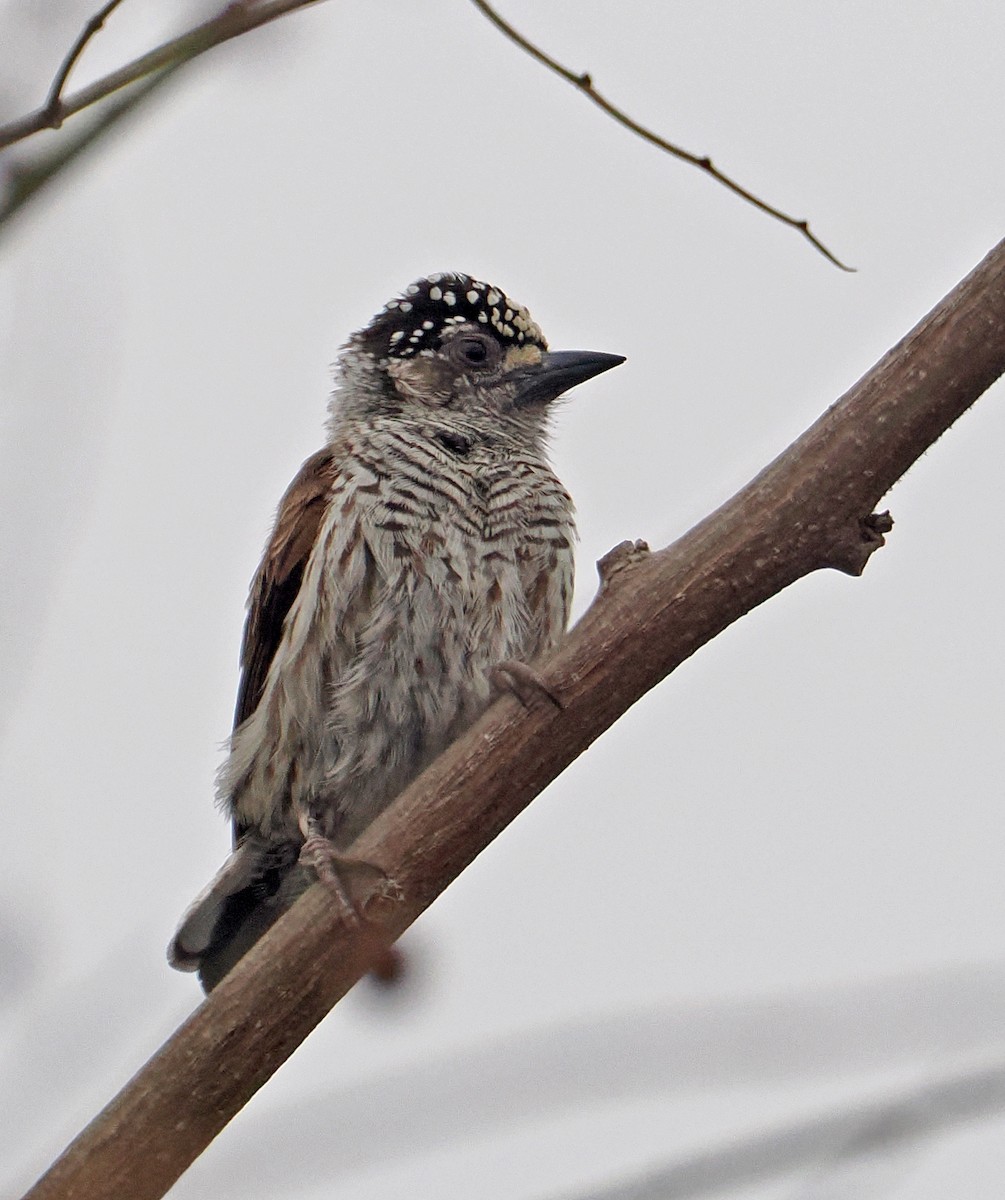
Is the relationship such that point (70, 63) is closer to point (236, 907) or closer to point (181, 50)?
point (181, 50)

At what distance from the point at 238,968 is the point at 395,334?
2.64 metres

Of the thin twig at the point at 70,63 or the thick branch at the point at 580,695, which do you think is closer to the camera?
the thin twig at the point at 70,63

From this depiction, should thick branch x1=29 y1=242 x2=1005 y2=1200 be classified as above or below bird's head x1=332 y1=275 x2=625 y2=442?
below

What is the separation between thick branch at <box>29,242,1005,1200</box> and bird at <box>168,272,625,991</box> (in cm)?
95

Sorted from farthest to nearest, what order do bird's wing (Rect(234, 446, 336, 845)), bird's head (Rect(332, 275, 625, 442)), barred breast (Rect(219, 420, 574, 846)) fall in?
bird's head (Rect(332, 275, 625, 442)) → bird's wing (Rect(234, 446, 336, 845)) → barred breast (Rect(219, 420, 574, 846))

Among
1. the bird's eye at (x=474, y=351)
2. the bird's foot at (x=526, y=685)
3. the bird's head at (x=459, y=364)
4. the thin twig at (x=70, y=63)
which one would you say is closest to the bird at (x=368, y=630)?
the bird's head at (x=459, y=364)

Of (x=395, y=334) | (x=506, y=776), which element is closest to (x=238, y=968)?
(x=506, y=776)

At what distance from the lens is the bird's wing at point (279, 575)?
419 cm

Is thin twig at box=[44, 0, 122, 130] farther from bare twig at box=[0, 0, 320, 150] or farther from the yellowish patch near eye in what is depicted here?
the yellowish patch near eye

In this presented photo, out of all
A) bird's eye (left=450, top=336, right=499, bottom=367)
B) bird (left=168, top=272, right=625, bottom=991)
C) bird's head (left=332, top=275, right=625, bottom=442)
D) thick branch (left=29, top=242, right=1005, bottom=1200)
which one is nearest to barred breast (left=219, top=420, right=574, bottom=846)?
bird (left=168, top=272, right=625, bottom=991)

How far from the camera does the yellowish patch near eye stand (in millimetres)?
4785

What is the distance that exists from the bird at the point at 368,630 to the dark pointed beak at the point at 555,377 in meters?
0.24

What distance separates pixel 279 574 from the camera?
4.21 meters

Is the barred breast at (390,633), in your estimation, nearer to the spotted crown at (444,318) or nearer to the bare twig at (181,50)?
the spotted crown at (444,318)
